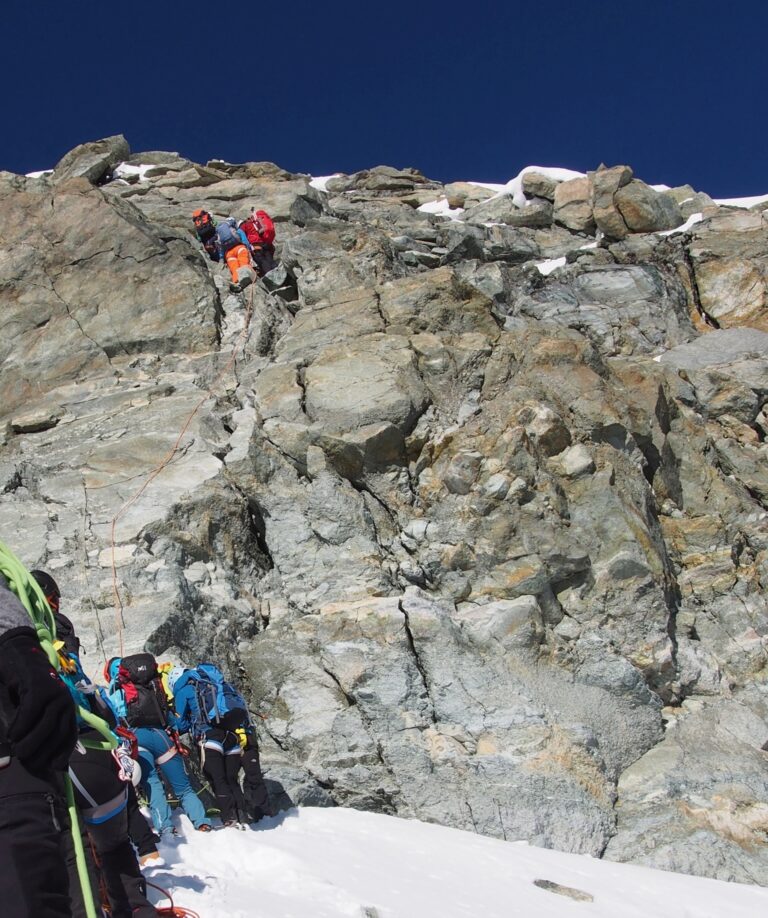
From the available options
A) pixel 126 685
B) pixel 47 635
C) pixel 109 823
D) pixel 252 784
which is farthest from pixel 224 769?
pixel 47 635

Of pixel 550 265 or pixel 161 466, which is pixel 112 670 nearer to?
pixel 161 466

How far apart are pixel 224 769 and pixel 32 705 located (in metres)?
4.87

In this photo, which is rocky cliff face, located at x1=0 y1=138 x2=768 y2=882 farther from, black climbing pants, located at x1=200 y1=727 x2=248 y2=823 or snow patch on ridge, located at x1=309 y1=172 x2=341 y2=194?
snow patch on ridge, located at x1=309 y1=172 x2=341 y2=194

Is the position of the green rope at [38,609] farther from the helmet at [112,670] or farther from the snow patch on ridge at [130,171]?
the snow patch on ridge at [130,171]

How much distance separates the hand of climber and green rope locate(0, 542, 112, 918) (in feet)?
0.60

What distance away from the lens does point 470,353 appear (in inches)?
557

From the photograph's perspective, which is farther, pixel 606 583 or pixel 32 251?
pixel 32 251

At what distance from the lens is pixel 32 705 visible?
11.0 ft

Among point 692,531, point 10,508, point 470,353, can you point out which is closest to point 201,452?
point 10,508

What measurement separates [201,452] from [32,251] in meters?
8.23

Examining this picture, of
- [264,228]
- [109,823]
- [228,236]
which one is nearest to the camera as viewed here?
[109,823]

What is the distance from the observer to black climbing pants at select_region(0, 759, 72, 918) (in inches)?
125

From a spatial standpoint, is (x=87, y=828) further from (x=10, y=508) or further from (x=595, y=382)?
(x=595, y=382)

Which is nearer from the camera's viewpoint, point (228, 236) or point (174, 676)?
point (174, 676)
